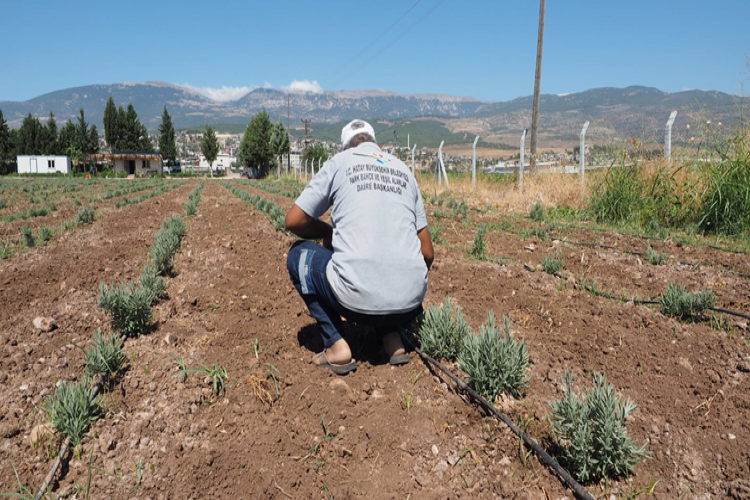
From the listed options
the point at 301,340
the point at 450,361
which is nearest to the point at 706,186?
the point at 450,361

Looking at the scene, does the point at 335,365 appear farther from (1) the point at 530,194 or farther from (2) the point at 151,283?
(1) the point at 530,194

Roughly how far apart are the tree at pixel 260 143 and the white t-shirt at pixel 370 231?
5787cm

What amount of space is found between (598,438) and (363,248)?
144 centimetres

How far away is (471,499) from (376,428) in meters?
0.62

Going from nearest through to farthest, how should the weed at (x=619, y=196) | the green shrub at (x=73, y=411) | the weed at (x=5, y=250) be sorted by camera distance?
the green shrub at (x=73, y=411)
the weed at (x=5, y=250)
the weed at (x=619, y=196)

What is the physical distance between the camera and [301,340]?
11.5ft

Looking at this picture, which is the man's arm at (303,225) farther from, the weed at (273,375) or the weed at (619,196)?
the weed at (619,196)

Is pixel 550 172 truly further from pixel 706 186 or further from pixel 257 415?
pixel 257 415

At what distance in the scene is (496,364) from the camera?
2539mm

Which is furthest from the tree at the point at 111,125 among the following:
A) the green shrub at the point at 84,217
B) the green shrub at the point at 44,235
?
the green shrub at the point at 44,235

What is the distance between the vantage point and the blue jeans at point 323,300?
2.86m

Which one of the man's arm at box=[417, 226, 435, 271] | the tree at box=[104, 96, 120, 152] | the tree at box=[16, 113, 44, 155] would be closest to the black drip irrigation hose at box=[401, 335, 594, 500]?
the man's arm at box=[417, 226, 435, 271]

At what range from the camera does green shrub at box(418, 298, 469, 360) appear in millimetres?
3006

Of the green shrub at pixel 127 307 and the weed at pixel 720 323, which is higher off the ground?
the green shrub at pixel 127 307
